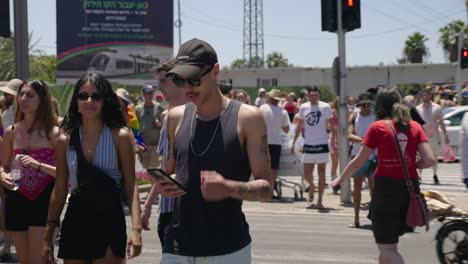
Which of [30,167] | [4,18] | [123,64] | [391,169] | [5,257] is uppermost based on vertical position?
[123,64]

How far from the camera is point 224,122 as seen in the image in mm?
3771

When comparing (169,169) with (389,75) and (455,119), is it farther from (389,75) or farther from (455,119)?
(389,75)

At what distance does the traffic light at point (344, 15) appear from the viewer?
13273 millimetres

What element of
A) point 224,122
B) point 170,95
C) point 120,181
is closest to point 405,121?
point 170,95

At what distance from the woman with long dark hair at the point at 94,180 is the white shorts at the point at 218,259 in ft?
2.55

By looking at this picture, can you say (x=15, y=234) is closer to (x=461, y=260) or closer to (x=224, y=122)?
(x=224, y=122)

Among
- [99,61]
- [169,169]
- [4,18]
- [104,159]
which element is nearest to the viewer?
[169,169]

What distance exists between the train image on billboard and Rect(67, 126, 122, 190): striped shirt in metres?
36.5

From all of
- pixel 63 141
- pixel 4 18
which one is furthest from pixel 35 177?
pixel 4 18

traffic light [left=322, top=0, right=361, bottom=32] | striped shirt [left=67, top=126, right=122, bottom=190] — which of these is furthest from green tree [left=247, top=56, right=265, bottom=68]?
striped shirt [left=67, top=126, right=122, bottom=190]

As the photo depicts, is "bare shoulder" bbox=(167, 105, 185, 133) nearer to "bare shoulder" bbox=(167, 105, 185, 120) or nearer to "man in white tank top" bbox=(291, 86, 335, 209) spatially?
"bare shoulder" bbox=(167, 105, 185, 120)

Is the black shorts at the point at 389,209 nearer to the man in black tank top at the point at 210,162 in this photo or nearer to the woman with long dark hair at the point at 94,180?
the woman with long dark hair at the point at 94,180

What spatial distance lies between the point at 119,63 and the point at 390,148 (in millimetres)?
36264

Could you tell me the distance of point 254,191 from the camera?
3.59 meters
